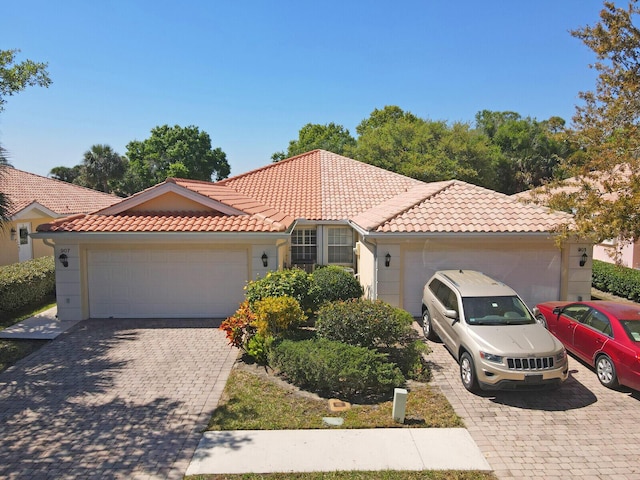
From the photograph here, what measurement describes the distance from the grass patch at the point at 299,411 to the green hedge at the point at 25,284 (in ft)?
31.6

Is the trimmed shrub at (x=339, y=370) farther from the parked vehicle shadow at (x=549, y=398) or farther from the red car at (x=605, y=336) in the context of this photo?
the red car at (x=605, y=336)

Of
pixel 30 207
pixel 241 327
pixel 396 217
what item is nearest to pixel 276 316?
pixel 241 327

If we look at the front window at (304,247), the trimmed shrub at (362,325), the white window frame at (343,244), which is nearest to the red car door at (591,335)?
the trimmed shrub at (362,325)

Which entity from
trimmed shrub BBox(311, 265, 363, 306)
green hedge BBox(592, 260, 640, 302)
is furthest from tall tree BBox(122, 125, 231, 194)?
green hedge BBox(592, 260, 640, 302)

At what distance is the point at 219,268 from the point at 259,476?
825cm

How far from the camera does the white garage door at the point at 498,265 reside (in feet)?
43.2

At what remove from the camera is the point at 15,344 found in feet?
37.3

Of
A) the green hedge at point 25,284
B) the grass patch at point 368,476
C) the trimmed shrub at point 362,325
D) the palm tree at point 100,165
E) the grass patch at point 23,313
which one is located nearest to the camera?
the grass patch at point 368,476

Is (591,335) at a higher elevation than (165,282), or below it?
below

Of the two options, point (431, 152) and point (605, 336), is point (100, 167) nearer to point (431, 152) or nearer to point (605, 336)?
point (431, 152)

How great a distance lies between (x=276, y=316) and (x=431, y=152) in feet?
74.5

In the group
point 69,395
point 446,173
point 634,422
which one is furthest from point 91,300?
point 446,173

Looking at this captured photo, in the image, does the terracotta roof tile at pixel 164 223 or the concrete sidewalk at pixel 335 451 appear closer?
the concrete sidewalk at pixel 335 451

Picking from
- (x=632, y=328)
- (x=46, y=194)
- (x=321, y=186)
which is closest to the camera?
(x=632, y=328)
